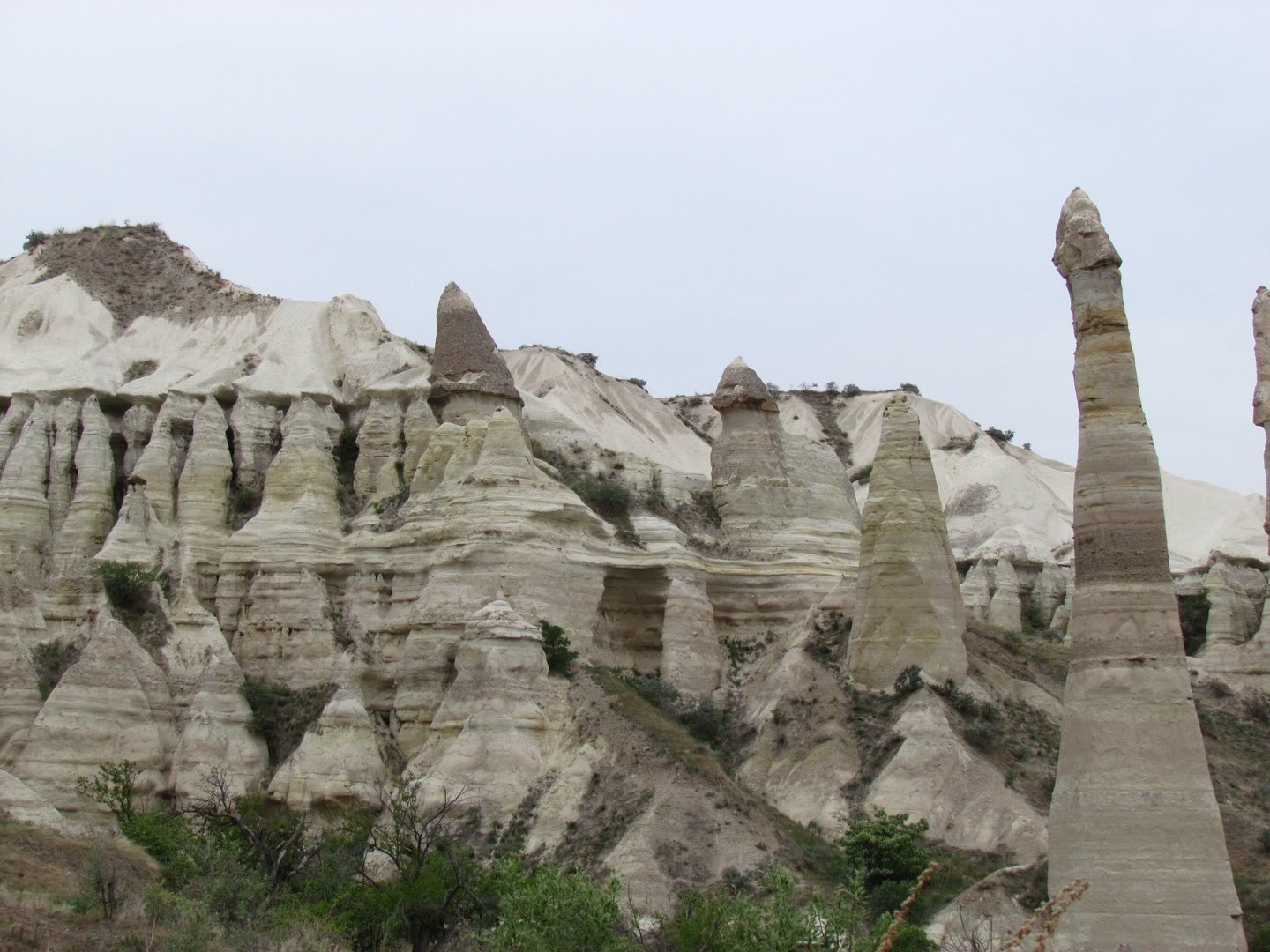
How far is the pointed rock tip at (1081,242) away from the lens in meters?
26.8

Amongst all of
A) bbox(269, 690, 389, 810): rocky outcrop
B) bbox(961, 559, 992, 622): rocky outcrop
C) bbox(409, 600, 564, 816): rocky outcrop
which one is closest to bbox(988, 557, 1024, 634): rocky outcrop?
bbox(961, 559, 992, 622): rocky outcrop

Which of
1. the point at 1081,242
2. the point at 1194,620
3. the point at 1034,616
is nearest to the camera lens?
the point at 1081,242

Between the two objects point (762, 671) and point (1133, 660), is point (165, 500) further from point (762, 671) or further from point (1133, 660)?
point (1133, 660)

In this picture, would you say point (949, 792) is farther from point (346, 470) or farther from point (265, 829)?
point (346, 470)

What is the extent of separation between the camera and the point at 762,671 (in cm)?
4381

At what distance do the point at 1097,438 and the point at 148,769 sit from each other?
27173 mm

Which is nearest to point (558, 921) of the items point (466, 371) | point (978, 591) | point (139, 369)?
point (466, 371)

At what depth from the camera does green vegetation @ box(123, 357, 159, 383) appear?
5490 centimetres

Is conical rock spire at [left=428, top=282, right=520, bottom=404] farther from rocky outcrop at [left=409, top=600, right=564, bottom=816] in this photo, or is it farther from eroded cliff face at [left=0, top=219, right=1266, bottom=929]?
rocky outcrop at [left=409, top=600, right=564, bottom=816]

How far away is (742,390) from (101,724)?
78.0ft

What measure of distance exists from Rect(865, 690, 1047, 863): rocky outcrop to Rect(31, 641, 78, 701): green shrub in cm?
2298

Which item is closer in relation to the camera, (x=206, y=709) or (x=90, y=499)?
(x=206, y=709)

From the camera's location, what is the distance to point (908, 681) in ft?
128

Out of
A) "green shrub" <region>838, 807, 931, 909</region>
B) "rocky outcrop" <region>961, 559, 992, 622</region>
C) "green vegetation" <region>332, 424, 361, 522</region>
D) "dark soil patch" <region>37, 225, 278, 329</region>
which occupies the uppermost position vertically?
"dark soil patch" <region>37, 225, 278, 329</region>
